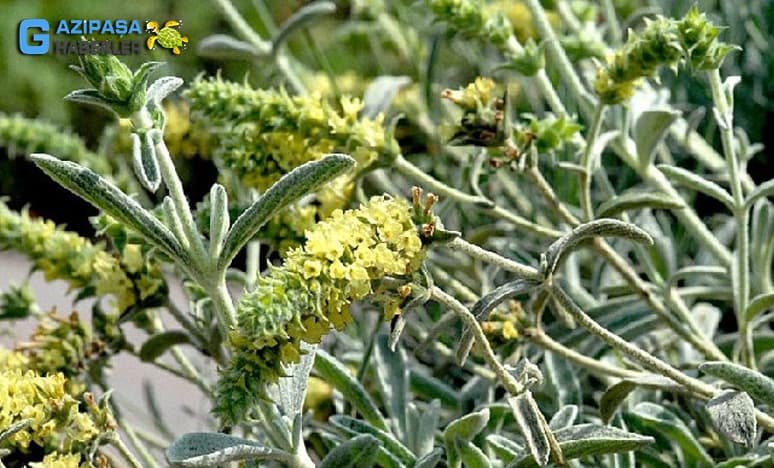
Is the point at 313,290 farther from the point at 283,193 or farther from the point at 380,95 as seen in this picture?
the point at 380,95

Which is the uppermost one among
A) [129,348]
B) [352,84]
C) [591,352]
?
[352,84]

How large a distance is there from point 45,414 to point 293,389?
0.49 ft

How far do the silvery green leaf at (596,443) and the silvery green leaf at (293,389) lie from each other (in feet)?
0.43

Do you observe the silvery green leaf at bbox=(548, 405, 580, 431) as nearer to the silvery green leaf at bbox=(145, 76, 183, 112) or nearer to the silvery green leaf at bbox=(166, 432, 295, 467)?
the silvery green leaf at bbox=(166, 432, 295, 467)

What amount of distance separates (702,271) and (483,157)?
196 millimetres

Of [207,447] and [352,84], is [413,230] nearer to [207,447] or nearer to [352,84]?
[207,447]

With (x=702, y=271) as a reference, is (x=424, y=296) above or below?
above

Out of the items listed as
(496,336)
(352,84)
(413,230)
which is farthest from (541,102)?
(413,230)

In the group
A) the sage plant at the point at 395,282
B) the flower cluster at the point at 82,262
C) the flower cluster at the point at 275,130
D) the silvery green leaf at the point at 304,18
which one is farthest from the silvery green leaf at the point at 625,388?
the silvery green leaf at the point at 304,18

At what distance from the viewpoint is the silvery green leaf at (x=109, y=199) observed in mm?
585

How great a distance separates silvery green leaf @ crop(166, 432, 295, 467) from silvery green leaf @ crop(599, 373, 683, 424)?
0.22m

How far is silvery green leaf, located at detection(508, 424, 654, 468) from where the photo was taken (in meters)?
0.61

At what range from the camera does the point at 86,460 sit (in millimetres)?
655

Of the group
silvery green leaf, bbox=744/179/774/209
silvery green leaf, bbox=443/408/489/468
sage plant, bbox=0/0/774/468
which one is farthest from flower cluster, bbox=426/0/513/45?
silvery green leaf, bbox=443/408/489/468
